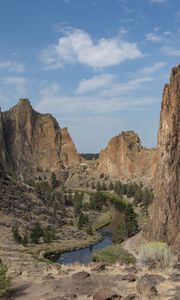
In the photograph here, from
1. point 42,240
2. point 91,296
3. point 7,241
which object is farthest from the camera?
point 42,240

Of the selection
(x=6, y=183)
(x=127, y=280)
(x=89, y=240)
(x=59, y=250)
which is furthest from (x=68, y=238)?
(x=127, y=280)

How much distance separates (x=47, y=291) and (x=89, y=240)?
57.3m

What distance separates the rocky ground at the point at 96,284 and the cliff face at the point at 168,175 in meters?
29.3

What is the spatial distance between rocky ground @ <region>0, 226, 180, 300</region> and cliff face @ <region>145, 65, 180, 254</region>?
29299 millimetres

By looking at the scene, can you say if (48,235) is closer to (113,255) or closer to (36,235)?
(36,235)

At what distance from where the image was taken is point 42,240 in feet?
232

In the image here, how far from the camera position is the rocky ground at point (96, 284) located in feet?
57.6

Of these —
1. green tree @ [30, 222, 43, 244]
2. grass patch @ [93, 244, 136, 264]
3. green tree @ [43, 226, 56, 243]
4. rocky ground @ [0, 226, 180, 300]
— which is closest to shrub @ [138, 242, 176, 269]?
rocky ground @ [0, 226, 180, 300]

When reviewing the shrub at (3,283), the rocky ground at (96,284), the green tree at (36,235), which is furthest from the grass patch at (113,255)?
the shrub at (3,283)

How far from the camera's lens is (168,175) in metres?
55.2

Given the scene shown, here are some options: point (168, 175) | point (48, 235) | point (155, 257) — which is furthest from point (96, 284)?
point (48, 235)

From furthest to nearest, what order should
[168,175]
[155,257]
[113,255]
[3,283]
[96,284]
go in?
[168,175], [113,255], [155,257], [96,284], [3,283]

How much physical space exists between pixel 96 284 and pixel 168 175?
36.7 metres

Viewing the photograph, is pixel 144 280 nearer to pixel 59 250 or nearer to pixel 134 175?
pixel 59 250
